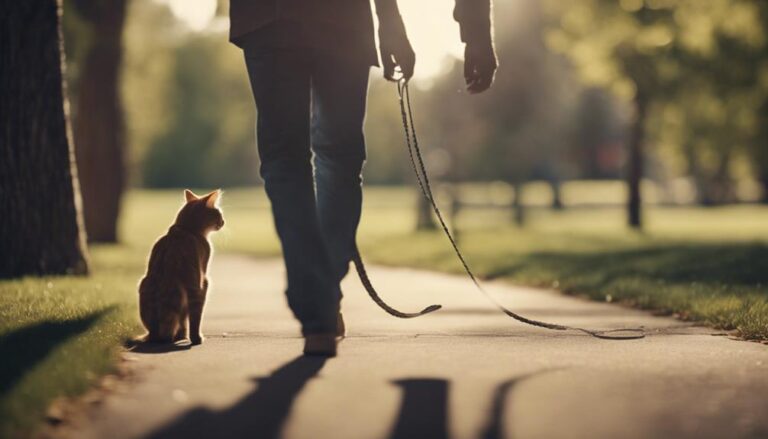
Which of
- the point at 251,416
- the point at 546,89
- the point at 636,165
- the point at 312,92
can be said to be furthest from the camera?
the point at 546,89

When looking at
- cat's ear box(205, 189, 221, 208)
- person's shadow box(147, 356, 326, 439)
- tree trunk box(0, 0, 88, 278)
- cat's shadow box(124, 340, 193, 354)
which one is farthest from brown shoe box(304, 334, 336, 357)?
tree trunk box(0, 0, 88, 278)

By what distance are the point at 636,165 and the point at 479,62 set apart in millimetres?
20369

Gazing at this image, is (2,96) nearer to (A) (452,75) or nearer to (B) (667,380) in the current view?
(B) (667,380)

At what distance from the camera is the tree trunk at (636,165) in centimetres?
2358

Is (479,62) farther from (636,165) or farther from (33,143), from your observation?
(636,165)

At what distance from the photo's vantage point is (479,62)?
459cm

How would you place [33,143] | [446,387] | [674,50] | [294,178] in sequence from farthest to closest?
[674,50], [33,143], [294,178], [446,387]

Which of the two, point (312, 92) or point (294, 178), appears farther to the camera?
point (312, 92)

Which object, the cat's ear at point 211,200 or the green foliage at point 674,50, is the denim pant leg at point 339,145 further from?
the green foliage at point 674,50

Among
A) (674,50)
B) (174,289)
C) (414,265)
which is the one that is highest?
(674,50)

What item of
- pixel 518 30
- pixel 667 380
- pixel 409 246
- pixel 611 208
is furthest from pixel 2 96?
pixel 611 208

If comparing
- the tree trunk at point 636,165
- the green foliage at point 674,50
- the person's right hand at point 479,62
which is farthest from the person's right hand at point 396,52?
the tree trunk at point 636,165

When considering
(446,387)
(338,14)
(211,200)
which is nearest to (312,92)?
(338,14)

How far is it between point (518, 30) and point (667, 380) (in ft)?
94.1
